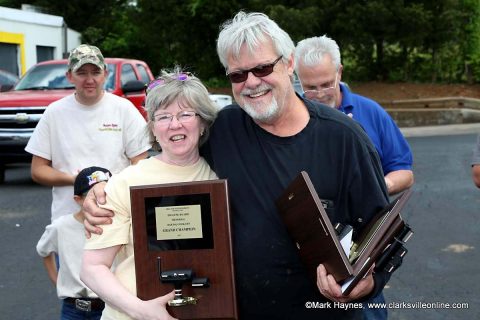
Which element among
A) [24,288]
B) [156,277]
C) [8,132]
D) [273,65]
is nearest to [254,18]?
[273,65]

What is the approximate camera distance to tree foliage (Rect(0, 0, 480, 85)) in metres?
23.1

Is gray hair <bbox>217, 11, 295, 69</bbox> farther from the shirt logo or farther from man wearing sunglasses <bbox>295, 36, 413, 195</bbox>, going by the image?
the shirt logo

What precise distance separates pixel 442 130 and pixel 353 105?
1528 cm

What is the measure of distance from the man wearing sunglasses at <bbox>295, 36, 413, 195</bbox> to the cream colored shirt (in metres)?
1.28

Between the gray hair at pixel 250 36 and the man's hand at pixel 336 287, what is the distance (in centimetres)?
85

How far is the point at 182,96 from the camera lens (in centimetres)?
252

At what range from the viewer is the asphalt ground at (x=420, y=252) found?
5258 mm

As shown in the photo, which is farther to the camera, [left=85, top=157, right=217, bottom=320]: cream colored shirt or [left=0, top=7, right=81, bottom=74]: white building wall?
[left=0, top=7, right=81, bottom=74]: white building wall

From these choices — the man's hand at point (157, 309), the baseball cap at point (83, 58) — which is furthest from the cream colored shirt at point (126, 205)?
the baseball cap at point (83, 58)

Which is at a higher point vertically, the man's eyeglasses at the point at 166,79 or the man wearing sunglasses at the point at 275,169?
the man's eyeglasses at the point at 166,79

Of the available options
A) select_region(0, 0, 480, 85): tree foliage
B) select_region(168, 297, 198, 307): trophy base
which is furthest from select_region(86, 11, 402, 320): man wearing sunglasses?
select_region(0, 0, 480, 85): tree foliage

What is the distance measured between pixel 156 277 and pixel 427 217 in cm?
620

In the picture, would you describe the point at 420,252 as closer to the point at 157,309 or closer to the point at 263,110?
the point at 263,110

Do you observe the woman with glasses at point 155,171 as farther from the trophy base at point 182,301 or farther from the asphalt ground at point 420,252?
the asphalt ground at point 420,252
